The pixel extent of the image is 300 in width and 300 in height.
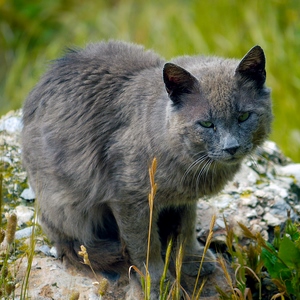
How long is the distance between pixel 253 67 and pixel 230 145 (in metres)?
0.43

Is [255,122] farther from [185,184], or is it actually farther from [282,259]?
[282,259]

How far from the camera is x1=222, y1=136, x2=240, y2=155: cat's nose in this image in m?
2.67

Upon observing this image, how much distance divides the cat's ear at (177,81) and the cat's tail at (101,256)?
88 centimetres

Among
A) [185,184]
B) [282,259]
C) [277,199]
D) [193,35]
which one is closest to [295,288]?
[282,259]

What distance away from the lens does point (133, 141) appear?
298cm

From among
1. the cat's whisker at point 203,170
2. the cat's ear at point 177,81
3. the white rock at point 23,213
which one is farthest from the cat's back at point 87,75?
the cat's whisker at point 203,170

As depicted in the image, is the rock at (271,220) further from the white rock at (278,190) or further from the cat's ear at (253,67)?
the cat's ear at (253,67)

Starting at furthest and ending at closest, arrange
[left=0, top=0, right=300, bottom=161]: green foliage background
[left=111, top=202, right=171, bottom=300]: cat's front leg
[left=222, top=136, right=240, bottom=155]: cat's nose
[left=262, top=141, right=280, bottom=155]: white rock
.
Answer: [left=0, top=0, right=300, bottom=161]: green foliage background, [left=262, top=141, right=280, bottom=155]: white rock, [left=111, top=202, right=171, bottom=300]: cat's front leg, [left=222, top=136, right=240, bottom=155]: cat's nose

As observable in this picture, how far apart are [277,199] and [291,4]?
146 inches

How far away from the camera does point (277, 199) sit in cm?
366

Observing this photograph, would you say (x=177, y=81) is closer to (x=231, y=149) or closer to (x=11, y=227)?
(x=231, y=149)

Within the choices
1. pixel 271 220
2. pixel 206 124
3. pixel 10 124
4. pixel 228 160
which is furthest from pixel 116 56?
pixel 271 220

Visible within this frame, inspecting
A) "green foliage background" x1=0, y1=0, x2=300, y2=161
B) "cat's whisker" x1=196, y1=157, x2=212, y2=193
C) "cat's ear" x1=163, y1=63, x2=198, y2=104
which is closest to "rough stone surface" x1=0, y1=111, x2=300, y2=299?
"cat's whisker" x1=196, y1=157, x2=212, y2=193

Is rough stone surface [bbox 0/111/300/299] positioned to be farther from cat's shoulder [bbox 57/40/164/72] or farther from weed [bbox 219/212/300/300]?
cat's shoulder [bbox 57/40/164/72]
